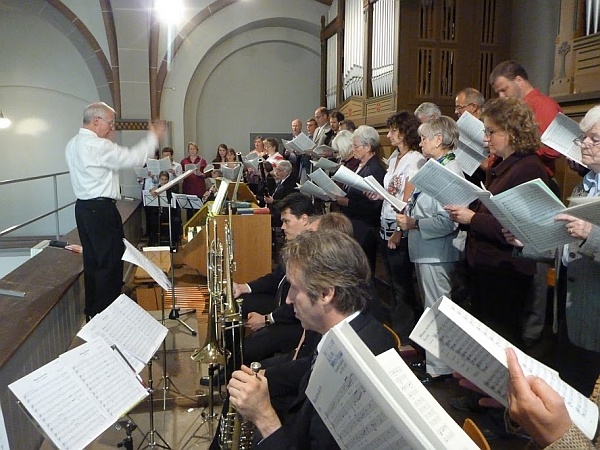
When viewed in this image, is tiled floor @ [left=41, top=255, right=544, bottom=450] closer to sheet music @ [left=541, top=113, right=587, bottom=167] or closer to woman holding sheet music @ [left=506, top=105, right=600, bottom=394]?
woman holding sheet music @ [left=506, top=105, right=600, bottom=394]

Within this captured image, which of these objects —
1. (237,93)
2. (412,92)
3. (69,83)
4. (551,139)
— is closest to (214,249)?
(551,139)

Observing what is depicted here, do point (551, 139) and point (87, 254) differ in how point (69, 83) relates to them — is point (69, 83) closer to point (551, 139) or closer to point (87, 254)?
point (87, 254)

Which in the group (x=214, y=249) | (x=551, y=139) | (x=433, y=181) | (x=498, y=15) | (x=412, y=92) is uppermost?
(x=498, y=15)

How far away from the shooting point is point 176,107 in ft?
31.0

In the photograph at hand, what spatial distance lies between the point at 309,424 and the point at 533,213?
1.14 meters

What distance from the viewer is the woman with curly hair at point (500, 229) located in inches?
97.5

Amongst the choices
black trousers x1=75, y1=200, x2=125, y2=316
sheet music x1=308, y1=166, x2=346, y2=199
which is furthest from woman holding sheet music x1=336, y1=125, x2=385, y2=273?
black trousers x1=75, y1=200, x2=125, y2=316

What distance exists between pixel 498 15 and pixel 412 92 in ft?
3.87

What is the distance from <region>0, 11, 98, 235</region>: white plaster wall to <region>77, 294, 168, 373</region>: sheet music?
931 centimetres

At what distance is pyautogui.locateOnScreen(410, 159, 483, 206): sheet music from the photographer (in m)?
2.29

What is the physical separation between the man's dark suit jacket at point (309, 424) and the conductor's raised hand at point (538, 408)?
1.71 feet

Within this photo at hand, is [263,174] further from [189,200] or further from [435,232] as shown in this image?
[435,232]

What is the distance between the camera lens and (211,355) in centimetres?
254

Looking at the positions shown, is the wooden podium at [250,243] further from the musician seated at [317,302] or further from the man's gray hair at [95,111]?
the musician seated at [317,302]
